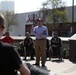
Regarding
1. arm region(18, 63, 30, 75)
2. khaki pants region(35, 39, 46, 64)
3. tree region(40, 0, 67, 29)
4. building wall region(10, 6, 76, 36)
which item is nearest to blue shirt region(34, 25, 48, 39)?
khaki pants region(35, 39, 46, 64)

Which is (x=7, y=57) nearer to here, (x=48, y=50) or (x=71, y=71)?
(x=71, y=71)

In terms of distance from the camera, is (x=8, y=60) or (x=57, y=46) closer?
(x=8, y=60)

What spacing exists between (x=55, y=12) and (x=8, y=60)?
42.0 m

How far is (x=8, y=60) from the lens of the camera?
8.99 feet

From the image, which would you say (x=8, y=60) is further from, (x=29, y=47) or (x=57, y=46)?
(x=29, y=47)

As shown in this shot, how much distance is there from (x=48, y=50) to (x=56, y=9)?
31.7m

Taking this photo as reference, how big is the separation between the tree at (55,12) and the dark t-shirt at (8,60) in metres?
41.7

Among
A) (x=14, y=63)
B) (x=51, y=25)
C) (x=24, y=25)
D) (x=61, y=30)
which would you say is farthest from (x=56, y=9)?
(x=14, y=63)

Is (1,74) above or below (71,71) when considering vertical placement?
above

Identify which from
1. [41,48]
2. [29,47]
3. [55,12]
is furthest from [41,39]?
[55,12]

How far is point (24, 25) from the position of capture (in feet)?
202

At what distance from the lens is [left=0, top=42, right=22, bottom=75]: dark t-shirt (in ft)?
8.95

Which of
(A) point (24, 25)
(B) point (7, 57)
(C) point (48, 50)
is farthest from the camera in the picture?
(A) point (24, 25)

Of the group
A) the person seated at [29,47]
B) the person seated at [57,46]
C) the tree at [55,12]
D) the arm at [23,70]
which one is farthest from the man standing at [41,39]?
the tree at [55,12]
